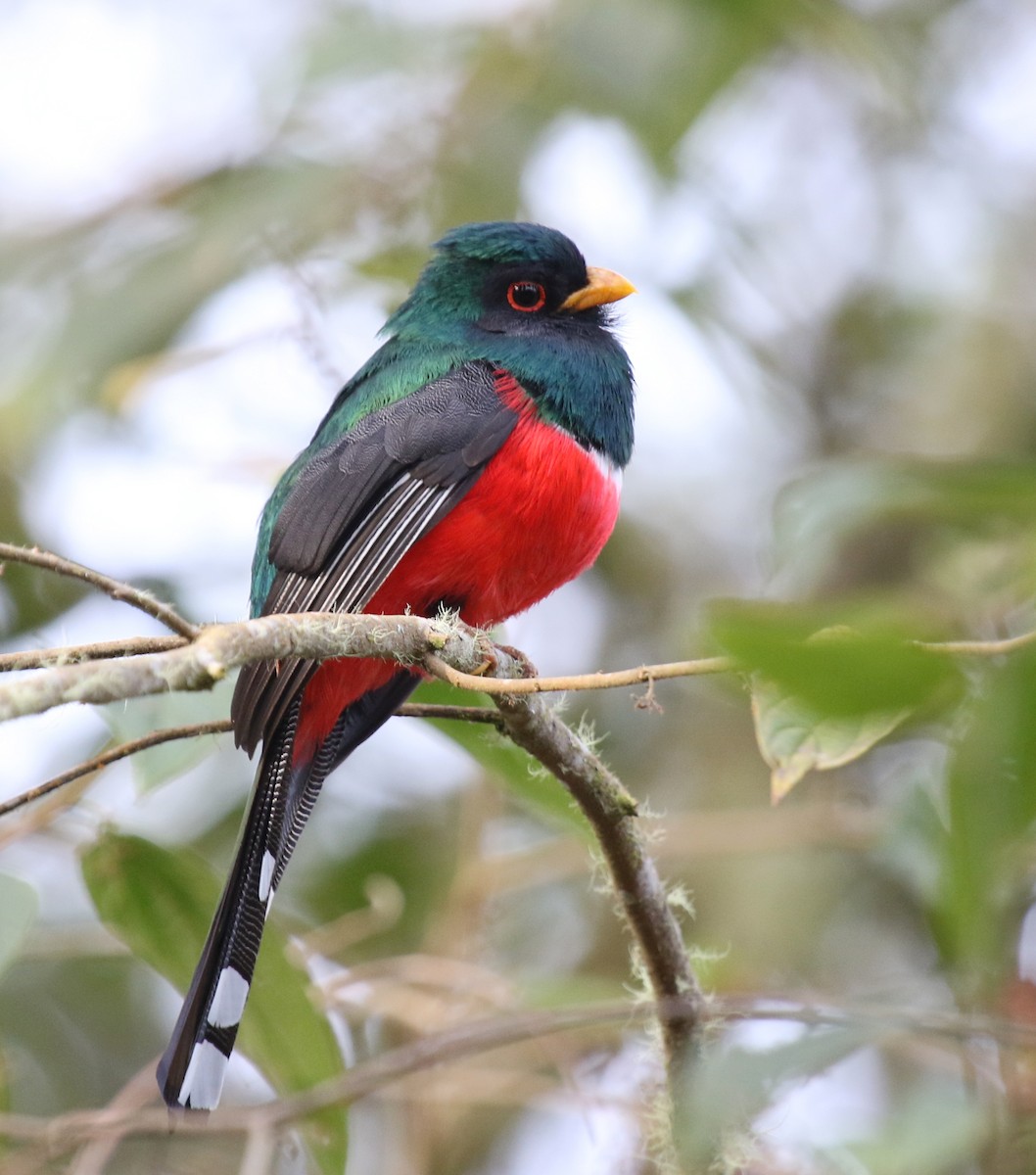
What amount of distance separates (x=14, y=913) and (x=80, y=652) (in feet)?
2.06

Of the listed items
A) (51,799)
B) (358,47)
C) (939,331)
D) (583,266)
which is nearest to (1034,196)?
(939,331)

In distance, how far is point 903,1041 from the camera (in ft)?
12.9

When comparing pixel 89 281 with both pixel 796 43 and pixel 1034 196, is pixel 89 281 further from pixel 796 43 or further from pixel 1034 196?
pixel 1034 196

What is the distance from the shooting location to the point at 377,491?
11.1 feet

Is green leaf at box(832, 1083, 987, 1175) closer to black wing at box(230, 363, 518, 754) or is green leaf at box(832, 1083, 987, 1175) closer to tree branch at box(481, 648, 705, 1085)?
tree branch at box(481, 648, 705, 1085)

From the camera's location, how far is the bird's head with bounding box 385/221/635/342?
395cm

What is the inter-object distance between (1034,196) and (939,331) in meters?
0.68

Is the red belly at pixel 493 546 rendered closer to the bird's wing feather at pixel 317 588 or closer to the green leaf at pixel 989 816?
the bird's wing feather at pixel 317 588

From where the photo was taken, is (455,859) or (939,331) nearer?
(455,859)

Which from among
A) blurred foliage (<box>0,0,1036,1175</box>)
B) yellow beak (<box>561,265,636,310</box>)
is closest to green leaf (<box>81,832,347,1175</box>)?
blurred foliage (<box>0,0,1036,1175</box>)

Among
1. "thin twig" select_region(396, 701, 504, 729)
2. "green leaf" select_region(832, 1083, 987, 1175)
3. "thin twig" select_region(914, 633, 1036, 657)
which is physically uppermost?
Result: "thin twig" select_region(396, 701, 504, 729)

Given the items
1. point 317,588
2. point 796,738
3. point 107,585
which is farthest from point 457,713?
point 107,585

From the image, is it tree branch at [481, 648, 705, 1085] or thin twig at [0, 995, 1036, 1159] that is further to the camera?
tree branch at [481, 648, 705, 1085]

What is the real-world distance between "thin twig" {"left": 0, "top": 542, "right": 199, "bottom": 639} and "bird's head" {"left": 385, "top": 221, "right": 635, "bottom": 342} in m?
2.11
